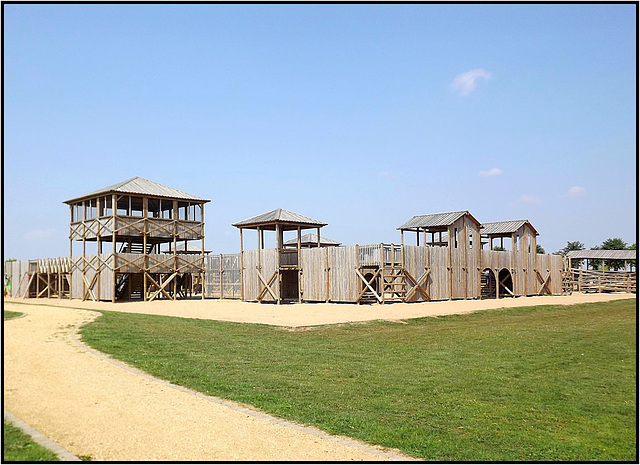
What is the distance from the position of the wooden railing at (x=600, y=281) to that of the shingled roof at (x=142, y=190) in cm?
3241

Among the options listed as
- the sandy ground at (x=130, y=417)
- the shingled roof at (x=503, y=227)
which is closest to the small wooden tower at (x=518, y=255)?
the shingled roof at (x=503, y=227)

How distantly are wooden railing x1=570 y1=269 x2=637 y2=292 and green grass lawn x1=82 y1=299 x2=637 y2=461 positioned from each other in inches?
1406

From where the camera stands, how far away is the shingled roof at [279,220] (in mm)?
35312

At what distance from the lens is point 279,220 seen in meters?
35.1

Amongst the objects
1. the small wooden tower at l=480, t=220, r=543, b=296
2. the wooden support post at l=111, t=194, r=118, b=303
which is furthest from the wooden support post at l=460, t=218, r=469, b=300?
the wooden support post at l=111, t=194, r=118, b=303

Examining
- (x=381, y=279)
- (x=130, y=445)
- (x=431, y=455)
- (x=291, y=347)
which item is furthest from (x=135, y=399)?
(x=381, y=279)

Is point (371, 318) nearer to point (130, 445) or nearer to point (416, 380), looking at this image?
point (416, 380)

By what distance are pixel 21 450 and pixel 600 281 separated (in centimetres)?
5416

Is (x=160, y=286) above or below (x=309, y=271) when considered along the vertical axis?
below

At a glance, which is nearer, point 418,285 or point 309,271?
point 418,285

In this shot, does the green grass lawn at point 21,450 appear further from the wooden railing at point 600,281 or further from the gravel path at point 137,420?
the wooden railing at point 600,281

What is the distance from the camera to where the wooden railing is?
52969 millimetres

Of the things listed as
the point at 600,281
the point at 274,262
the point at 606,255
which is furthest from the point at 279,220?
the point at 606,255

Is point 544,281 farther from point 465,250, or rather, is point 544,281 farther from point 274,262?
point 274,262
